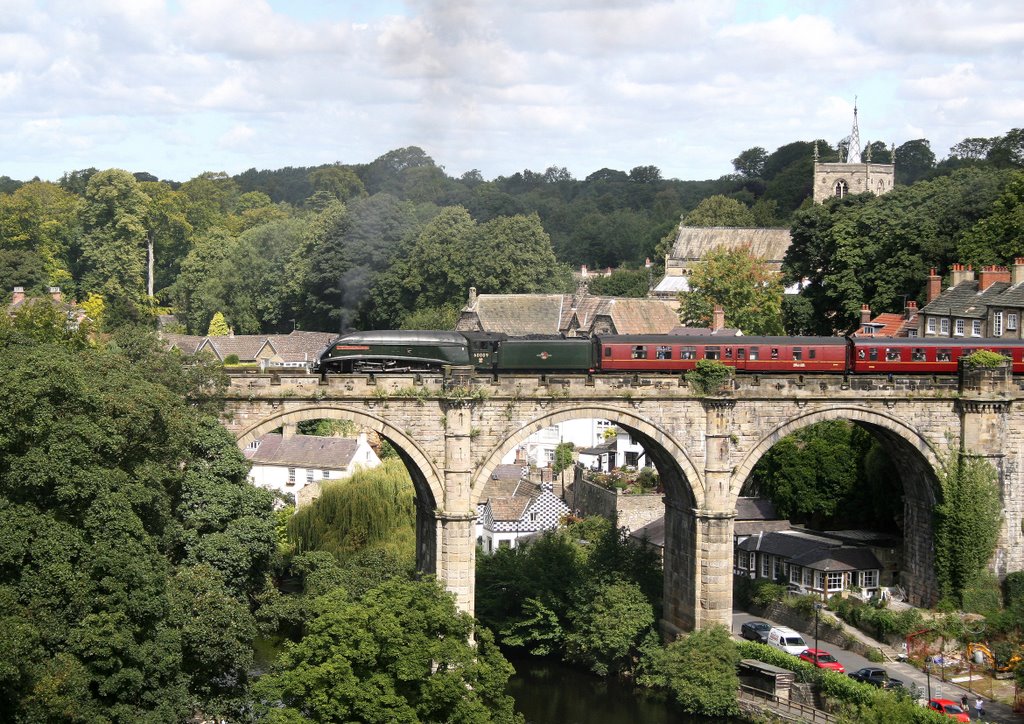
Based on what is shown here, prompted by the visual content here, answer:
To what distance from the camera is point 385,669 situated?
31.3m

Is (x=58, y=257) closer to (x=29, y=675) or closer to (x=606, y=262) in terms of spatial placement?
(x=606, y=262)

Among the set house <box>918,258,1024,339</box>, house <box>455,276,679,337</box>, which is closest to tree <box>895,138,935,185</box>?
house <box>455,276,679,337</box>

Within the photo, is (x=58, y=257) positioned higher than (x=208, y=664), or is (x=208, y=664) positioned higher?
(x=58, y=257)

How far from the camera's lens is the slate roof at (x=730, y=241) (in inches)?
4173

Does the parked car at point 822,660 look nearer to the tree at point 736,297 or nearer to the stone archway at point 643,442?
the stone archway at point 643,442

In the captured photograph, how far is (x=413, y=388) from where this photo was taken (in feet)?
129

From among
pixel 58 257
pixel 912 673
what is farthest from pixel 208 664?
pixel 58 257

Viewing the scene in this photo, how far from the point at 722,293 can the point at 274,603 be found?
4323 centimetres

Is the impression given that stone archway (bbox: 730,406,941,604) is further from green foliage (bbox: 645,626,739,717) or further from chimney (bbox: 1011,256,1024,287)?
chimney (bbox: 1011,256,1024,287)

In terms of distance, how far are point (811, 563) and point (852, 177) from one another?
7612 centimetres

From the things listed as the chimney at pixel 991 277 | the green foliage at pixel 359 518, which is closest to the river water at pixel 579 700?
the green foliage at pixel 359 518

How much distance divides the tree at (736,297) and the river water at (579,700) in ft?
105

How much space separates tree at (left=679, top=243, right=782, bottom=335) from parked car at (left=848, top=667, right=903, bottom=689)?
33886 millimetres

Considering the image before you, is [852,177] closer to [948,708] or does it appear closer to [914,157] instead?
[914,157]
